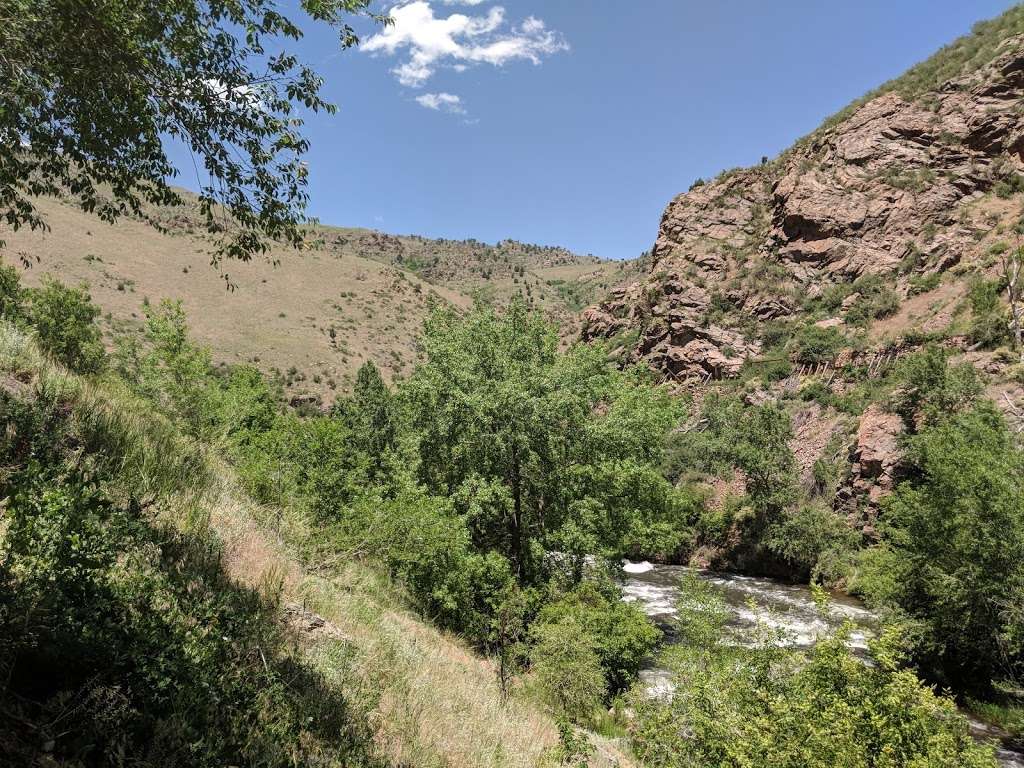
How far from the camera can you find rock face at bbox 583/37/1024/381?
1948 inches

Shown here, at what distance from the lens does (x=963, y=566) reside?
16938 mm

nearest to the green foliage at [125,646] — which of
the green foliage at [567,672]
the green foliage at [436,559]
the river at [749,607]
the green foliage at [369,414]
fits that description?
the green foliage at [436,559]

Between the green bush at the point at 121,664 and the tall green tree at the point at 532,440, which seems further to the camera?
the tall green tree at the point at 532,440

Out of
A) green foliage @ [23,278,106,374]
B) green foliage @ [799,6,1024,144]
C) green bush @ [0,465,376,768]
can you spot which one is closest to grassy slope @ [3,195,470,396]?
green foliage @ [23,278,106,374]

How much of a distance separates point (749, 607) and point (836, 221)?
159 ft

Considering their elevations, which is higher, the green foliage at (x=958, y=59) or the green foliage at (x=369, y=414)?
the green foliage at (x=958, y=59)

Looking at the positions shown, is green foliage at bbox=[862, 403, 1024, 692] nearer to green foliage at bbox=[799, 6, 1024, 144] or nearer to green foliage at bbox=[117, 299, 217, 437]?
green foliage at bbox=[117, 299, 217, 437]

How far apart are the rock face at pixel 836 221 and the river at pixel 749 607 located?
89.4 ft

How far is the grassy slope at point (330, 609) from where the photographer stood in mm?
5184

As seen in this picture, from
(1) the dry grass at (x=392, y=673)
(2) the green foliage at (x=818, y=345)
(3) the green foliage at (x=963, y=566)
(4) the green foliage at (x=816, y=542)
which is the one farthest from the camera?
(2) the green foliage at (x=818, y=345)

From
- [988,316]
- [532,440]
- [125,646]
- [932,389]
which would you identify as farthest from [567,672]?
[988,316]

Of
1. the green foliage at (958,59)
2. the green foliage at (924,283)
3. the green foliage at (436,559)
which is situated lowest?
the green foliage at (436,559)

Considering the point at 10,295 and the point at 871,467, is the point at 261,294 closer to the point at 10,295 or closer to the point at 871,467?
the point at 10,295

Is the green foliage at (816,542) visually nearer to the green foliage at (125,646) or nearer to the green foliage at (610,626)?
the green foliage at (610,626)
